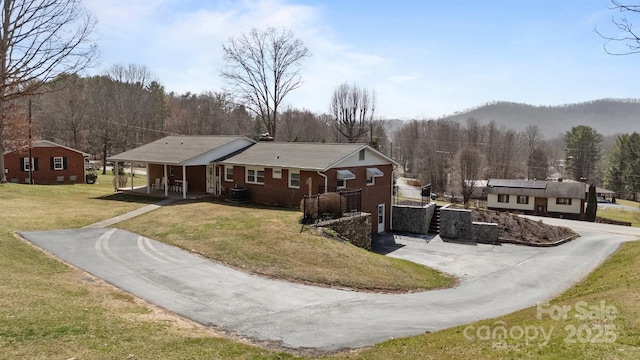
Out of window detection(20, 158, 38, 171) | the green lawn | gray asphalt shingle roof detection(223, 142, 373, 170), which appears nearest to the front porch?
gray asphalt shingle roof detection(223, 142, 373, 170)

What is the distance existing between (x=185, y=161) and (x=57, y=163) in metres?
20.5

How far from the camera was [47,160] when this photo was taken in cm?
4012

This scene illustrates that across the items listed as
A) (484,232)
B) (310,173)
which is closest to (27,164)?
(310,173)

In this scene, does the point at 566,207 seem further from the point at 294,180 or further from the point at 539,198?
the point at 294,180

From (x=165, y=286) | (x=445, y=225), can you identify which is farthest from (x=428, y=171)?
(x=165, y=286)

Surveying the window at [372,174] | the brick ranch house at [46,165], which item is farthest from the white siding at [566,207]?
the brick ranch house at [46,165]

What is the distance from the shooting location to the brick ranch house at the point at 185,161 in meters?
29.6

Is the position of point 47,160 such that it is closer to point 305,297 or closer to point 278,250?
point 278,250

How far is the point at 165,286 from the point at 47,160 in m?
34.9

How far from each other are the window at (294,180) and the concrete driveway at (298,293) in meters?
7.34

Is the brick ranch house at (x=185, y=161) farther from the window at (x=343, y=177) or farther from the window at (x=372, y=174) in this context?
the window at (x=372, y=174)

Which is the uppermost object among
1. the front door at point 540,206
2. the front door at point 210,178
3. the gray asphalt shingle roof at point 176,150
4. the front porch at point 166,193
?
the gray asphalt shingle roof at point 176,150

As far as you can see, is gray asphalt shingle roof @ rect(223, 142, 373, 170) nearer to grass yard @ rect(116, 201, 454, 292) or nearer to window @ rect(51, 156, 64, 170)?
grass yard @ rect(116, 201, 454, 292)

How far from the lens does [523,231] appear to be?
97.5 ft
